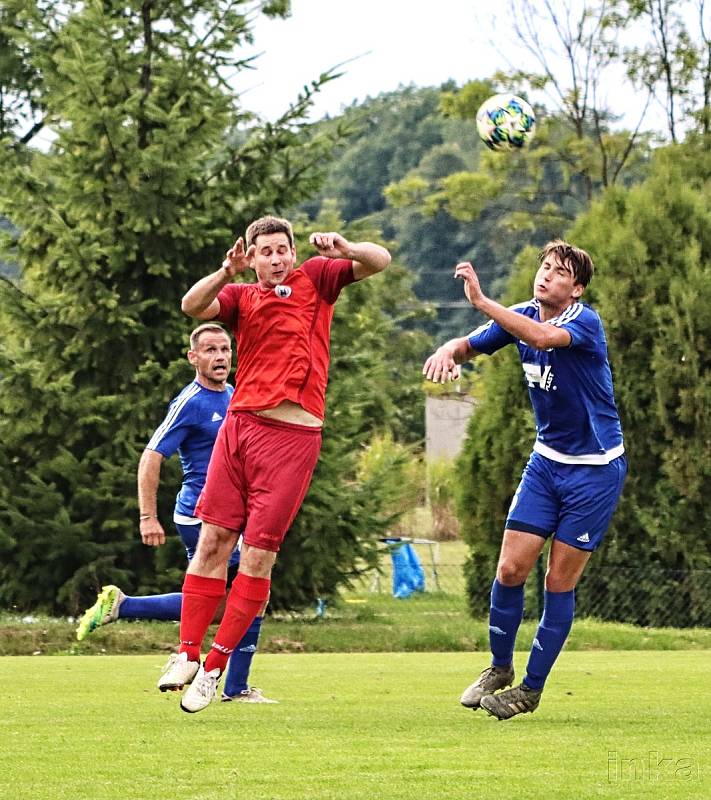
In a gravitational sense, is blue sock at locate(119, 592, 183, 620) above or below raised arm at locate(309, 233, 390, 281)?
below

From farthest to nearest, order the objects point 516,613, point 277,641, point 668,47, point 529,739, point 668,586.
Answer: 1. point 668,47
2. point 668,586
3. point 277,641
4. point 516,613
5. point 529,739

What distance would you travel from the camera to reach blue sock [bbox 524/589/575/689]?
24.7 ft

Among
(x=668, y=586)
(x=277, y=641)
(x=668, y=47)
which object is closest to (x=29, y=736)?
(x=277, y=641)

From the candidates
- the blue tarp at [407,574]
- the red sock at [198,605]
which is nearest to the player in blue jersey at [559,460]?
the red sock at [198,605]

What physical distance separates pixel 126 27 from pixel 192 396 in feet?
38.8

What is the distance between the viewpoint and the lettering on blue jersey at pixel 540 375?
7.45 metres

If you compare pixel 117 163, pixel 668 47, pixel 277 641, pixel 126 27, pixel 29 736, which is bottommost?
pixel 277 641

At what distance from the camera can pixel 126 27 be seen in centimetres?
1997

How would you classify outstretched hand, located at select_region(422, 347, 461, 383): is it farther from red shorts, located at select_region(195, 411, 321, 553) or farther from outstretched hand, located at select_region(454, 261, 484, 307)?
red shorts, located at select_region(195, 411, 321, 553)

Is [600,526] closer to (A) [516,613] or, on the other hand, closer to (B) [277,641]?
(A) [516,613]

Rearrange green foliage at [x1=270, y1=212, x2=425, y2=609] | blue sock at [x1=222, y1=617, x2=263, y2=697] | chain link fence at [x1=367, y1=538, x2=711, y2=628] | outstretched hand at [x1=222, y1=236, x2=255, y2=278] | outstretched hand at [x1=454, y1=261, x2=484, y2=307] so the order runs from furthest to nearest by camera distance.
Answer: green foliage at [x1=270, y1=212, x2=425, y2=609] < chain link fence at [x1=367, y1=538, x2=711, y2=628] < blue sock at [x1=222, y1=617, x2=263, y2=697] < outstretched hand at [x1=454, y1=261, x2=484, y2=307] < outstretched hand at [x1=222, y1=236, x2=255, y2=278]

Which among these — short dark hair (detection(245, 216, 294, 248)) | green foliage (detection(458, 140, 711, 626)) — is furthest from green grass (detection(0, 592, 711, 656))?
short dark hair (detection(245, 216, 294, 248))

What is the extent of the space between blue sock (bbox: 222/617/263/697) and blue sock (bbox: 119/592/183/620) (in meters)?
1.09

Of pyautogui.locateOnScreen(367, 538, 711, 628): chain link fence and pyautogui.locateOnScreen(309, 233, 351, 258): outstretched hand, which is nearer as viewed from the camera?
pyautogui.locateOnScreen(309, 233, 351, 258): outstretched hand
